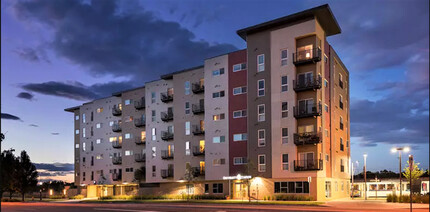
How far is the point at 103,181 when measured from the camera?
7812cm

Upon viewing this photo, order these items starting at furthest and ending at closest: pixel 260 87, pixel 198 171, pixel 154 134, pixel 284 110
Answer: pixel 154 134 → pixel 198 171 → pixel 260 87 → pixel 284 110

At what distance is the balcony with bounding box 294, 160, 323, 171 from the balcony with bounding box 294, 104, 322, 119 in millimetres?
5362

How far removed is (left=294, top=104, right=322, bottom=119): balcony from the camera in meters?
47.9

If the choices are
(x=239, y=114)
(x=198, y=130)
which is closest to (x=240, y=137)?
(x=239, y=114)

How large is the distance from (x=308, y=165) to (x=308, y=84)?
9596mm

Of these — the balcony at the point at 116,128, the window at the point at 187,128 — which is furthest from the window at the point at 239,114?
the balcony at the point at 116,128

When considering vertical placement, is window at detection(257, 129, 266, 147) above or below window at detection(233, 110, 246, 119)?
below

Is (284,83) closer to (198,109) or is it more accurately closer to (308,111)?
(308,111)

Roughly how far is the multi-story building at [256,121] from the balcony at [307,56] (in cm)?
13

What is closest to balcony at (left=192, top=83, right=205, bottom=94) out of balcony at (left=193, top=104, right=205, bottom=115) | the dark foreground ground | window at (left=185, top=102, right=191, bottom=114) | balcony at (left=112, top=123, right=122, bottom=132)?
balcony at (left=193, top=104, right=205, bottom=115)

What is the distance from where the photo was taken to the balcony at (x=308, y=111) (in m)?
47.9

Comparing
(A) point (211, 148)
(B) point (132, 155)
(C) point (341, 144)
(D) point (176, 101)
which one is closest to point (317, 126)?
(C) point (341, 144)

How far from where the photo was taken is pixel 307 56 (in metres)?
49.8

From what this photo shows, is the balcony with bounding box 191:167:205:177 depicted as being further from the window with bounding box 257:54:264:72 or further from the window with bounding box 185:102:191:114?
the window with bounding box 257:54:264:72
